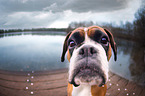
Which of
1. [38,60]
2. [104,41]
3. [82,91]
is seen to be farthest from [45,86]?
[38,60]

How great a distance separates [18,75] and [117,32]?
2903 millimetres

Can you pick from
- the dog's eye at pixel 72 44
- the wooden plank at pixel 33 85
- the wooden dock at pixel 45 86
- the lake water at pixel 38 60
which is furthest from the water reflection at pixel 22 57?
the dog's eye at pixel 72 44

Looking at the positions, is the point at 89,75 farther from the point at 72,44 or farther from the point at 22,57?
the point at 22,57

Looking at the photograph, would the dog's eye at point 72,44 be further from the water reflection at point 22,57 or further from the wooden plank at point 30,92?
the water reflection at point 22,57

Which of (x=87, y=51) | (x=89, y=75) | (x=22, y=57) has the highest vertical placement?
(x=87, y=51)

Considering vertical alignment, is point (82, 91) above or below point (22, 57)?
above

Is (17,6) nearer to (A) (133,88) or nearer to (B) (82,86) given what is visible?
(B) (82,86)

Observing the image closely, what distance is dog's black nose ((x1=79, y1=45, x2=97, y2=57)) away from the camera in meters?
0.54

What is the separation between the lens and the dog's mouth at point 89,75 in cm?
53

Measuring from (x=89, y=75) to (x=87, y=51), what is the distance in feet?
0.42

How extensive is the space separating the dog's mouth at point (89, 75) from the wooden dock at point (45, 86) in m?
1.05

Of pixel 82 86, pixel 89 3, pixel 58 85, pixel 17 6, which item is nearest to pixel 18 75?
pixel 58 85

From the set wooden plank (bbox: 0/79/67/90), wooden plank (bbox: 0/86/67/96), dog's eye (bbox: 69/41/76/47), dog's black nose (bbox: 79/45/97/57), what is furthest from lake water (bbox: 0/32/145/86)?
dog's black nose (bbox: 79/45/97/57)

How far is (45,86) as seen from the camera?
1630mm
